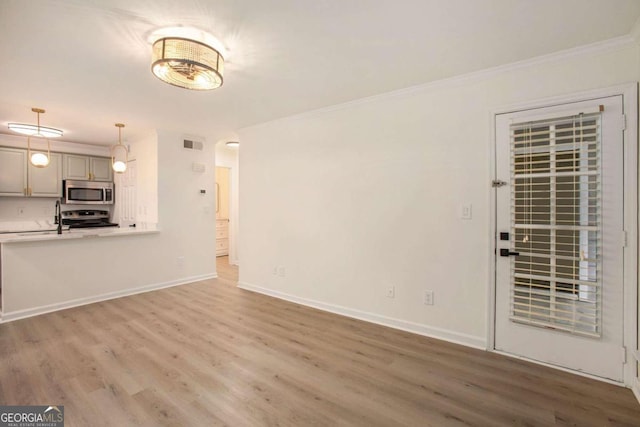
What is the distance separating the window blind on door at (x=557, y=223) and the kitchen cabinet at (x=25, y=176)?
7355 millimetres

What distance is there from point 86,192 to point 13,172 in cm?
105

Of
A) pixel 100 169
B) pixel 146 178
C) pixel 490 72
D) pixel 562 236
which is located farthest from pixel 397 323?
pixel 100 169

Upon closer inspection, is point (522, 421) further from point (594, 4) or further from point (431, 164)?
point (594, 4)

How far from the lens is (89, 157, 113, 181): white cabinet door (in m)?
6.05

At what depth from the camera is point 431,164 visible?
9.65 feet

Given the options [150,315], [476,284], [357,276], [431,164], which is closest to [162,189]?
[150,315]

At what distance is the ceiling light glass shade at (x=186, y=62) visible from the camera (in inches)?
81.9

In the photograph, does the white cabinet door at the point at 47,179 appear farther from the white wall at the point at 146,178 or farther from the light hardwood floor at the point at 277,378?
the light hardwood floor at the point at 277,378

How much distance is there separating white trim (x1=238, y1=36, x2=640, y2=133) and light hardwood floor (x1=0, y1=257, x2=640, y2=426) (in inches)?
98.0

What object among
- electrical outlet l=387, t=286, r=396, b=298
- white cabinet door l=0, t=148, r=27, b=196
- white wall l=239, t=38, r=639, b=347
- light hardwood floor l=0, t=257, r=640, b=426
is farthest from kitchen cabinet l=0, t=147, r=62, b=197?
electrical outlet l=387, t=286, r=396, b=298

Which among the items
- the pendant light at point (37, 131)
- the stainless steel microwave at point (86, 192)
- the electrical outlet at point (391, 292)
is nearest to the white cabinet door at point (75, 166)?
the stainless steel microwave at point (86, 192)

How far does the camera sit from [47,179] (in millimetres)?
5504

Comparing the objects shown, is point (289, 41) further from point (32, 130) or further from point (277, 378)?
point (32, 130)

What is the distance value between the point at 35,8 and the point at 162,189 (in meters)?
3.15
